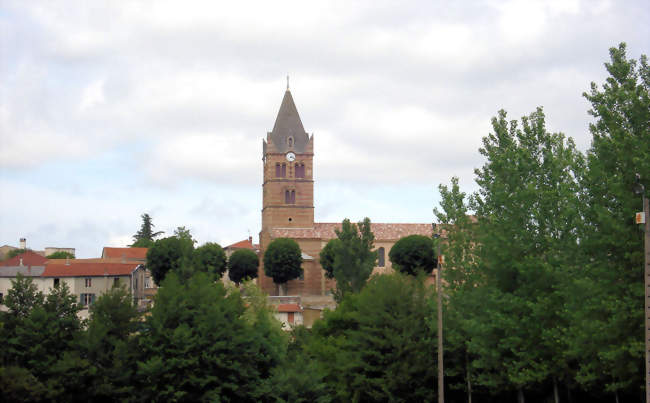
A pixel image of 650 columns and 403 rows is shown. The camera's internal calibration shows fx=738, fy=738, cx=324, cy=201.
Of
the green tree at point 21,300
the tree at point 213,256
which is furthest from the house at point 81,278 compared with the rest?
the green tree at point 21,300

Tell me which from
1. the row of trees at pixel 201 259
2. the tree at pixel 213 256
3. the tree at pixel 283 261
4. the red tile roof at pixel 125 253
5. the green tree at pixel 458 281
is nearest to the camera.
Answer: the green tree at pixel 458 281

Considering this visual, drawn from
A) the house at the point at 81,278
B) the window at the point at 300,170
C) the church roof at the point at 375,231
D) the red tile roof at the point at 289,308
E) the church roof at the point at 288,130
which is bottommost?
the red tile roof at the point at 289,308

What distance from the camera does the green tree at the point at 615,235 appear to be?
23.5m

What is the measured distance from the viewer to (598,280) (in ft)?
81.8

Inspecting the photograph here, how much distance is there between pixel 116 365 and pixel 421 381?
52.8ft

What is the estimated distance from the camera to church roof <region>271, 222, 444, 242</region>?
364ft

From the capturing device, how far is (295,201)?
11650 cm

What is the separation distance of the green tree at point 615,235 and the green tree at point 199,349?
19.4 metres

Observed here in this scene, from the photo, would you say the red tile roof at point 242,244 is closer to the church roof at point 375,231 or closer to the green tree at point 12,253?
the church roof at point 375,231

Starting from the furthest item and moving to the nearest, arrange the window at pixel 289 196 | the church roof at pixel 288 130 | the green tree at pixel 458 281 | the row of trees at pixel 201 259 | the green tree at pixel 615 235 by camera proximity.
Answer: the church roof at pixel 288 130
the window at pixel 289 196
the row of trees at pixel 201 259
the green tree at pixel 458 281
the green tree at pixel 615 235

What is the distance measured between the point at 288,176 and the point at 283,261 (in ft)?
73.0

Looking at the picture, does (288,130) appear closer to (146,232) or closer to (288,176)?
(288,176)

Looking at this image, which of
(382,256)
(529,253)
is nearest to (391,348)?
(529,253)

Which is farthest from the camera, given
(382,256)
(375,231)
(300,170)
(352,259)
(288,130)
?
(288,130)
